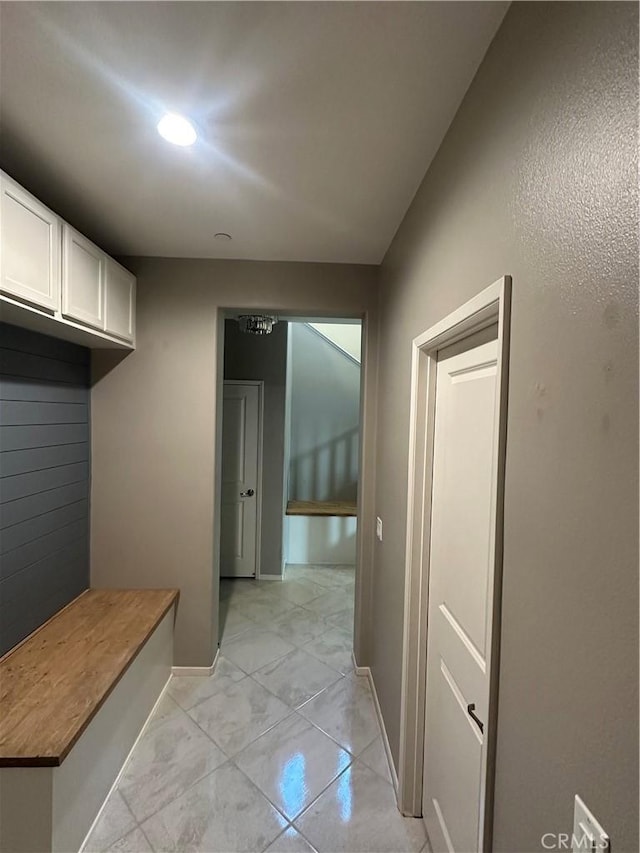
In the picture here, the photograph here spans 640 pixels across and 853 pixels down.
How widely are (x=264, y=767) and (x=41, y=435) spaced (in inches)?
76.8

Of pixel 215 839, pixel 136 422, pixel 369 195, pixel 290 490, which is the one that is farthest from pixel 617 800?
pixel 290 490

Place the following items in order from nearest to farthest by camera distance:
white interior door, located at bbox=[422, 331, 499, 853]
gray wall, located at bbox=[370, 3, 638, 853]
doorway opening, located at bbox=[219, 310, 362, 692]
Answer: gray wall, located at bbox=[370, 3, 638, 853], white interior door, located at bbox=[422, 331, 499, 853], doorway opening, located at bbox=[219, 310, 362, 692]

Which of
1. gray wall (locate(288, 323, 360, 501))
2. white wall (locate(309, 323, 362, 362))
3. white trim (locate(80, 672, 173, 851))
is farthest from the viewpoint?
white wall (locate(309, 323, 362, 362))

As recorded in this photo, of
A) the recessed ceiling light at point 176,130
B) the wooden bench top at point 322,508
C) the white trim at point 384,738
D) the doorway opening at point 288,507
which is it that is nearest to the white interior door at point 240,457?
the doorway opening at point 288,507

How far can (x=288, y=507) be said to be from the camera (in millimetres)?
4688

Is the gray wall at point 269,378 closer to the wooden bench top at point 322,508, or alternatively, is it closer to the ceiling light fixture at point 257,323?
the wooden bench top at point 322,508

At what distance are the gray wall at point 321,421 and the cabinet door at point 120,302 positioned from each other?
3078 millimetres

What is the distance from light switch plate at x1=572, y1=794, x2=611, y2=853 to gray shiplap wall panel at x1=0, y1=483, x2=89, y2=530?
2116mm

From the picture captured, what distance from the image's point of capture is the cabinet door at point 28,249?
4.39ft

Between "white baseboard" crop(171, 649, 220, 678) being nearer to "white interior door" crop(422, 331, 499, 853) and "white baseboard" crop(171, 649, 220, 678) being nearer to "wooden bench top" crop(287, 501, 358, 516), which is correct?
"white interior door" crop(422, 331, 499, 853)

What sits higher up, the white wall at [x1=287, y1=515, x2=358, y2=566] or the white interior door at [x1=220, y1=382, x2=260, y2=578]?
the white interior door at [x1=220, y1=382, x2=260, y2=578]

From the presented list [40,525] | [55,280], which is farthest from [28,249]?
[40,525]

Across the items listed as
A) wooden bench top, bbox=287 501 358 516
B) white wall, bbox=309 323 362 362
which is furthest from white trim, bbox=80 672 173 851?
white wall, bbox=309 323 362 362

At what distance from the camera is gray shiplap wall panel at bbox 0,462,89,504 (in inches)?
68.0
